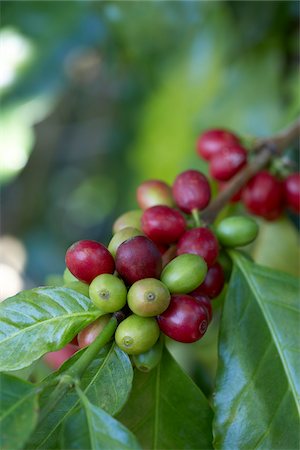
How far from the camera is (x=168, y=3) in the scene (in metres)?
1.91

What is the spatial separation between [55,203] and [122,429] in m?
2.30

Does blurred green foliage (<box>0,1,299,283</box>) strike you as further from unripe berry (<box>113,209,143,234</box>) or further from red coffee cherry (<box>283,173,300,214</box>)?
unripe berry (<box>113,209,143,234</box>)

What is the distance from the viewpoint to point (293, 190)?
1.19 metres

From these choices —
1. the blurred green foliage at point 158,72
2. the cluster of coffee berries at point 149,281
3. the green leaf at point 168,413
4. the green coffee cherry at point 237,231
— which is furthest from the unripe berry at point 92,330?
the blurred green foliage at point 158,72

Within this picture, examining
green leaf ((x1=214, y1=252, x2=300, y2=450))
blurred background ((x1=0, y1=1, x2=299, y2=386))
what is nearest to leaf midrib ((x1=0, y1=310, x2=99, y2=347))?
green leaf ((x1=214, y1=252, x2=300, y2=450))

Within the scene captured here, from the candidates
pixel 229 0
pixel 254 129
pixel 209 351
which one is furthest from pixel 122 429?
pixel 229 0

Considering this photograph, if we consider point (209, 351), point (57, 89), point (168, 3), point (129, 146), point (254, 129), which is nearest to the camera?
point (209, 351)

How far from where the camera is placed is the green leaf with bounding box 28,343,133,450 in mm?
729

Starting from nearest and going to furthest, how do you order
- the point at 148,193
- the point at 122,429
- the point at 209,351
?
the point at 122,429, the point at 148,193, the point at 209,351

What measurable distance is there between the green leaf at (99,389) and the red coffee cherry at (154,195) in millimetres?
308

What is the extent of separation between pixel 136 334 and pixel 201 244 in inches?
7.3

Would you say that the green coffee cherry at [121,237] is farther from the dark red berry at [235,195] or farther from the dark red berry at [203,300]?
the dark red berry at [235,195]

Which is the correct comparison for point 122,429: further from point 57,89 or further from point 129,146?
point 129,146

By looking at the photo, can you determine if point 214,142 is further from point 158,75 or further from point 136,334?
point 158,75
